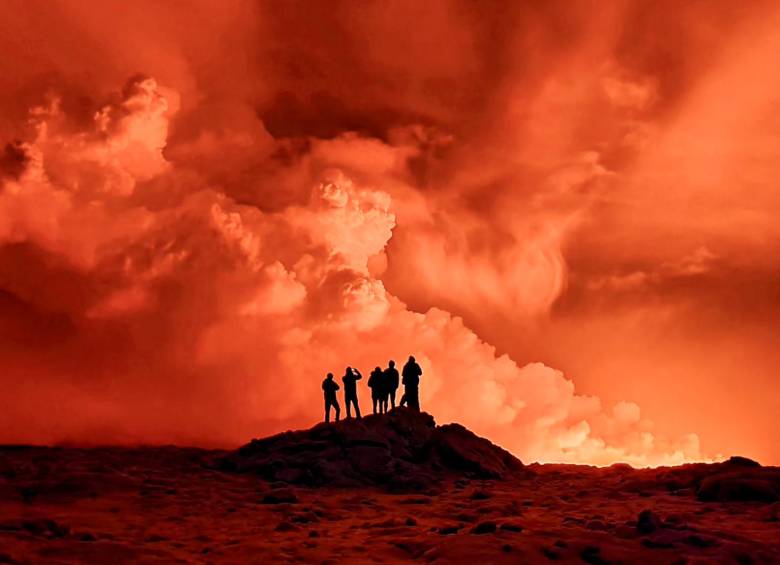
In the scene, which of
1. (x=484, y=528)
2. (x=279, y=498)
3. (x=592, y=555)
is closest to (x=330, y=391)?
(x=279, y=498)

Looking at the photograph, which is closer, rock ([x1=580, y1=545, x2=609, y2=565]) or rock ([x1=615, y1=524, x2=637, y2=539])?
rock ([x1=580, y1=545, x2=609, y2=565])

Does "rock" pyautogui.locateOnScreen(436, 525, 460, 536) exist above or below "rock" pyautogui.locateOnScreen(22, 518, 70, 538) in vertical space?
below

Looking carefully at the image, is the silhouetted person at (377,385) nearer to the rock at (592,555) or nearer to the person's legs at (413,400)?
the person's legs at (413,400)

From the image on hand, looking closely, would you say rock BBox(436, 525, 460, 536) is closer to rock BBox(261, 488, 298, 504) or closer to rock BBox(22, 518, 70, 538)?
rock BBox(261, 488, 298, 504)

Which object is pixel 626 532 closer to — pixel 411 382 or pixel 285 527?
pixel 285 527

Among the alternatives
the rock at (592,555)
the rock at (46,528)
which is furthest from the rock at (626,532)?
the rock at (46,528)

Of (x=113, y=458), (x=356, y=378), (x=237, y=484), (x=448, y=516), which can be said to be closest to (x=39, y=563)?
(x=448, y=516)

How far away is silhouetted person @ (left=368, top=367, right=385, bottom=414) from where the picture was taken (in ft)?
111

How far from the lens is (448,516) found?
17.7 metres

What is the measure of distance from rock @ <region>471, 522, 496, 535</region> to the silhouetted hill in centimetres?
1135

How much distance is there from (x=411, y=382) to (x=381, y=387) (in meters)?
1.75

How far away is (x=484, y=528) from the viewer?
14.2m

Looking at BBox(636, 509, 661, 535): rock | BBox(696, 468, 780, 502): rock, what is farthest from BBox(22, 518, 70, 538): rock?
BBox(696, 468, 780, 502): rock

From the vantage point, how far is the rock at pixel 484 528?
14.0 m
